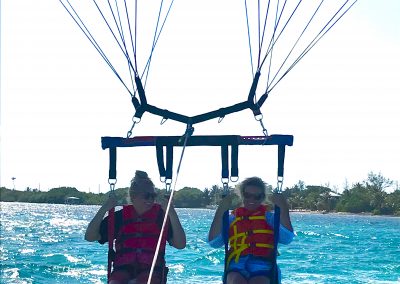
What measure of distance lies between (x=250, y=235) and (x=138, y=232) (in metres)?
0.90

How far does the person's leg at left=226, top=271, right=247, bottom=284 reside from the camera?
5.14 meters

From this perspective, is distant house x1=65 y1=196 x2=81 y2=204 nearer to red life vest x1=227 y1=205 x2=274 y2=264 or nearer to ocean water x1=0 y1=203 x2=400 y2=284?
ocean water x1=0 y1=203 x2=400 y2=284

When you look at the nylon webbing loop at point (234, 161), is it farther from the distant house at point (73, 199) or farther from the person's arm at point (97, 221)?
the distant house at point (73, 199)

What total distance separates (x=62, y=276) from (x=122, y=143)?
11.4 metres

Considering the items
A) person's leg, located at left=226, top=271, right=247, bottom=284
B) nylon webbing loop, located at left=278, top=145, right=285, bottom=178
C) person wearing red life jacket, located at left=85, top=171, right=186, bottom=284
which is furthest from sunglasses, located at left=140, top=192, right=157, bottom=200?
nylon webbing loop, located at left=278, top=145, right=285, bottom=178

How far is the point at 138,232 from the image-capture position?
17.9 ft

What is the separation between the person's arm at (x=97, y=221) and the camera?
5324mm

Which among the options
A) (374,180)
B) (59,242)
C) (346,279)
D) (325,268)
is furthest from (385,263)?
(374,180)

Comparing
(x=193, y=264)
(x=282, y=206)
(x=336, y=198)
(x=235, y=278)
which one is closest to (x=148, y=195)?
(x=235, y=278)

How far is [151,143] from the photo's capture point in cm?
568

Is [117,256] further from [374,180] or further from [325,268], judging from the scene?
[374,180]

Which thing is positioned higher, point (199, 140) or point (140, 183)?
point (199, 140)

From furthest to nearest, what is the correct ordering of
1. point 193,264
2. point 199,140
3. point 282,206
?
point 193,264
point 199,140
point 282,206

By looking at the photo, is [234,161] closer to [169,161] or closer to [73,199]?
[169,161]
